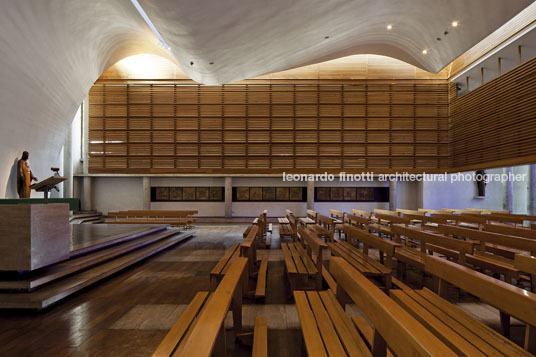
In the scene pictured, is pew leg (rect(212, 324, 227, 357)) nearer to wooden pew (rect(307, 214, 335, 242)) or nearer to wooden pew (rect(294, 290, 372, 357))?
wooden pew (rect(294, 290, 372, 357))

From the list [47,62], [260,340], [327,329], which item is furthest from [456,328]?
[47,62]

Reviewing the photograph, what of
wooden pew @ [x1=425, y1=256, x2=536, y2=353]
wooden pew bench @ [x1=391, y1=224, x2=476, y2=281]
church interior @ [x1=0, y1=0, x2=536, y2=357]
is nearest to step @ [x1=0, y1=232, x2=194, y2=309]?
church interior @ [x1=0, y1=0, x2=536, y2=357]

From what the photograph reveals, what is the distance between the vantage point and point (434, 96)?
38.0ft

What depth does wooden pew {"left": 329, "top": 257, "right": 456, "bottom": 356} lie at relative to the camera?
977 mm

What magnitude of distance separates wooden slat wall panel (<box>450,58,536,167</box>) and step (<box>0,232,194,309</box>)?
10419mm

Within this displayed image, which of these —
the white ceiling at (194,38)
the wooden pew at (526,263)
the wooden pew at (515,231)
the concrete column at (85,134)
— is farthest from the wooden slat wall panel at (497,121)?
the concrete column at (85,134)

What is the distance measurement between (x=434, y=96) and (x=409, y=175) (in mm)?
3510

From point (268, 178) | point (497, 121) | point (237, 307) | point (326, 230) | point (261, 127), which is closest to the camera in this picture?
point (237, 307)

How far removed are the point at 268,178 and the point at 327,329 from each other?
10.9 metres

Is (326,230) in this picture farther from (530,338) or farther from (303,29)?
(303,29)

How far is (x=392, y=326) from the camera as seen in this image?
1138 millimetres

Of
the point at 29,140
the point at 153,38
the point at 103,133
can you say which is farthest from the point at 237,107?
the point at 29,140

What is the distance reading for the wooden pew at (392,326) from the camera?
0.98 meters

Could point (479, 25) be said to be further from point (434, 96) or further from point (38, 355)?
point (38, 355)
